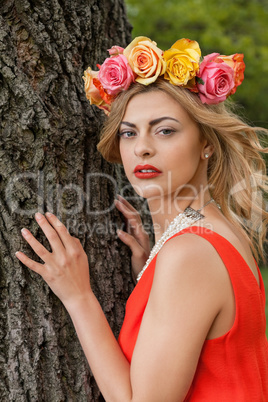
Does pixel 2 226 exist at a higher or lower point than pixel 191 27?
lower

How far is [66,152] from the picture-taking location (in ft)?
8.07

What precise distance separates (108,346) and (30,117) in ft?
3.50

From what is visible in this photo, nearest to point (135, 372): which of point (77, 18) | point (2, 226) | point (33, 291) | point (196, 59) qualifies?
point (33, 291)

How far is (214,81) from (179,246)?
0.78m

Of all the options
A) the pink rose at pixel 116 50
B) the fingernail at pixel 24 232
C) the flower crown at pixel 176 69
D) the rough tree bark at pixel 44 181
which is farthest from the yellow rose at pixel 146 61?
the fingernail at pixel 24 232

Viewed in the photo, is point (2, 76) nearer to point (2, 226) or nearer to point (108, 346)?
point (2, 226)

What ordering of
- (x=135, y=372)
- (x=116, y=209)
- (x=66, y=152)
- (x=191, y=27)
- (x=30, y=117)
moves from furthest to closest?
(x=191, y=27) → (x=116, y=209) → (x=66, y=152) → (x=30, y=117) → (x=135, y=372)

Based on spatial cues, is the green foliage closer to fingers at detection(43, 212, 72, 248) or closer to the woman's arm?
fingers at detection(43, 212, 72, 248)

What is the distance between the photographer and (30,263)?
7.33 feet

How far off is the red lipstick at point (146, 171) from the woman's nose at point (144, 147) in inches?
2.3

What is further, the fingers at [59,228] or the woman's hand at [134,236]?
the woman's hand at [134,236]

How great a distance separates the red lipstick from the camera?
2.28m

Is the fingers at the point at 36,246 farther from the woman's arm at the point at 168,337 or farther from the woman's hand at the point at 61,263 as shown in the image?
the woman's arm at the point at 168,337

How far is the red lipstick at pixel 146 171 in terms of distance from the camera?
7.48ft
